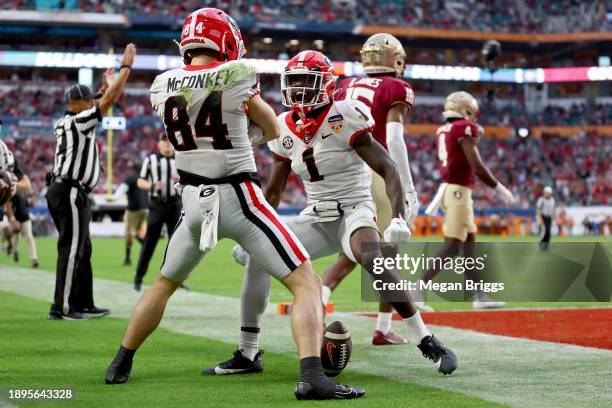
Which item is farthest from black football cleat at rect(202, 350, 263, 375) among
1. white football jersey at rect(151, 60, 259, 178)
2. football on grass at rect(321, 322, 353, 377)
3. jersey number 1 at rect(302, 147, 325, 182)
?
white football jersey at rect(151, 60, 259, 178)

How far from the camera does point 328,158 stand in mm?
6160

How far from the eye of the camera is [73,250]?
8914 millimetres

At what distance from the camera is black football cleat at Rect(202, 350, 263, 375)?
5.80 m

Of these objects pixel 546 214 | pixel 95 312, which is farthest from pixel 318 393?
pixel 546 214

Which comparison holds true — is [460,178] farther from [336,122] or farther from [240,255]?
[240,255]

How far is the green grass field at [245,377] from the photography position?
193 inches

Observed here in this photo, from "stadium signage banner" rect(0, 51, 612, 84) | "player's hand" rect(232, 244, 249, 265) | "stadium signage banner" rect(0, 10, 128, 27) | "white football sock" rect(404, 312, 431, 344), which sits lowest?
"white football sock" rect(404, 312, 431, 344)

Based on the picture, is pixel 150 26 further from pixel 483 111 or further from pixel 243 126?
pixel 243 126

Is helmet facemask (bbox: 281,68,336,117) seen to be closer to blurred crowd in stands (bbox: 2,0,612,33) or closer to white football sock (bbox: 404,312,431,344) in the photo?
white football sock (bbox: 404,312,431,344)

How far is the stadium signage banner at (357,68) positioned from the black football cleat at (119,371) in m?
37.6

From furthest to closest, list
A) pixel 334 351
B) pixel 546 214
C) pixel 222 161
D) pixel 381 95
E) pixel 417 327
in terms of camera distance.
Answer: pixel 546 214, pixel 381 95, pixel 417 327, pixel 334 351, pixel 222 161

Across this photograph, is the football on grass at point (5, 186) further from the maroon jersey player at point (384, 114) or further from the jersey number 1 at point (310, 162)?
the maroon jersey player at point (384, 114)

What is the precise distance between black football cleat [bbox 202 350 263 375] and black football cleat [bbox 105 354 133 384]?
1.67 ft

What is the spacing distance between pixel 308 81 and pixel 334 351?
160 cm
